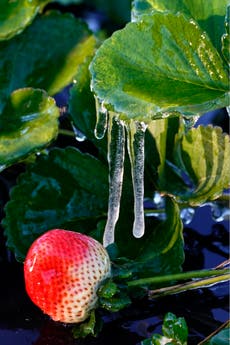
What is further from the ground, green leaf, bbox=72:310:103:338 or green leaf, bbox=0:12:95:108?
green leaf, bbox=0:12:95:108

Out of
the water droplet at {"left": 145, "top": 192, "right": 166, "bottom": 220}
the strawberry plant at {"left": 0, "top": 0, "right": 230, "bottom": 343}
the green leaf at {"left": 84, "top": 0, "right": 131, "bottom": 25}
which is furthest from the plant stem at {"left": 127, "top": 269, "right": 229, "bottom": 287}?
the green leaf at {"left": 84, "top": 0, "right": 131, "bottom": 25}

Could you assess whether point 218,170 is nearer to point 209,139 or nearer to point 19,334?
point 209,139

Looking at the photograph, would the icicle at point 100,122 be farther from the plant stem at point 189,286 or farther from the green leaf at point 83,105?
the plant stem at point 189,286

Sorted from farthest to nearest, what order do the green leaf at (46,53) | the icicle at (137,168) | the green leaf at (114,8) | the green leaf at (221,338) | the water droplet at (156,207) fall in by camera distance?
1. the green leaf at (114,8)
2. the green leaf at (46,53)
3. the water droplet at (156,207)
4. the icicle at (137,168)
5. the green leaf at (221,338)

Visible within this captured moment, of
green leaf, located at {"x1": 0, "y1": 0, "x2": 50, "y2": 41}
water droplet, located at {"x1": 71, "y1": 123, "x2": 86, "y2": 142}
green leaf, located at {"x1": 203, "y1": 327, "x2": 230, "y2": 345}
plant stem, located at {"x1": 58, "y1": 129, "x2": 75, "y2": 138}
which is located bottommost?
green leaf, located at {"x1": 203, "y1": 327, "x2": 230, "y2": 345}

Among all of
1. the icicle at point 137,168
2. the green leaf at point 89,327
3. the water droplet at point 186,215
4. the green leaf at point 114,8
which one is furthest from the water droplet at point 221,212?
the green leaf at point 114,8

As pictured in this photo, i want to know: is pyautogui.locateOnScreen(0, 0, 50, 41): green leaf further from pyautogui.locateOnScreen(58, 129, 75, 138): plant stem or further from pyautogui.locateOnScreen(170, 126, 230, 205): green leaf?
pyautogui.locateOnScreen(170, 126, 230, 205): green leaf
